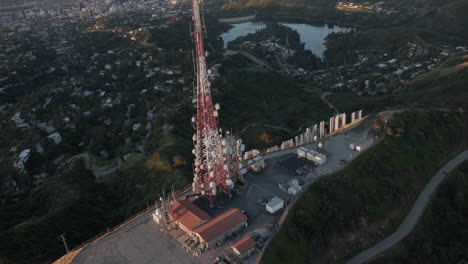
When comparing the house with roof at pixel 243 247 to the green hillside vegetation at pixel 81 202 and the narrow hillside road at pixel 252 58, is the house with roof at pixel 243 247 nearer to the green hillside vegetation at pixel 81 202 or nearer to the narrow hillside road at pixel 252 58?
the green hillside vegetation at pixel 81 202

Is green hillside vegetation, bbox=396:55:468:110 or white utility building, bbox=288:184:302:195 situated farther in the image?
green hillside vegetation, bbox=396:55:468:110

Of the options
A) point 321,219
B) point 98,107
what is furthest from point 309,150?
point 98,107

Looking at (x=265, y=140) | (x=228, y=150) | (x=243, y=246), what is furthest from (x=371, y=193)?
(x=265, y=140)

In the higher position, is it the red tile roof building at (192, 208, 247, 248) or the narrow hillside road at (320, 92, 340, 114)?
the red tile roof building at (192, 208, 247, 248)

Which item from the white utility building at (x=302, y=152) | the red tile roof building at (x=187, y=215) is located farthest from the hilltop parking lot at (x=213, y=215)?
the white utility building at (x=302, y=152)

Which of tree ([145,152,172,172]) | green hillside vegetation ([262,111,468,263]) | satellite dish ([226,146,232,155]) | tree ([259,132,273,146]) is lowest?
tree ([145,152,172,172])

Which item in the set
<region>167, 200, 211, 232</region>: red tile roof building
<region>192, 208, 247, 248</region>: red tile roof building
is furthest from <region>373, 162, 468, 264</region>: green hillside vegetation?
<region>167, 200, 211, 232</region>: red tile roof building

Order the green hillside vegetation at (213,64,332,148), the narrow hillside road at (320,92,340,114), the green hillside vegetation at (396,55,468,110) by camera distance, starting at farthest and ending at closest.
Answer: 1. the narrow hillside road at (320,92,340,114)
2. the green hillside vegetation at (213,64,332,148)
3. the green hillside vegetation at (396,55,468,110)

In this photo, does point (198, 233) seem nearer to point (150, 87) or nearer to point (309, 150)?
point (309, 150)

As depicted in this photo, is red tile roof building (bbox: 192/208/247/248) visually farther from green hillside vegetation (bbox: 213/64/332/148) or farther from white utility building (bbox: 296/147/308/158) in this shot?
green hillside vegetation (bbox: 213/64/332/148)
